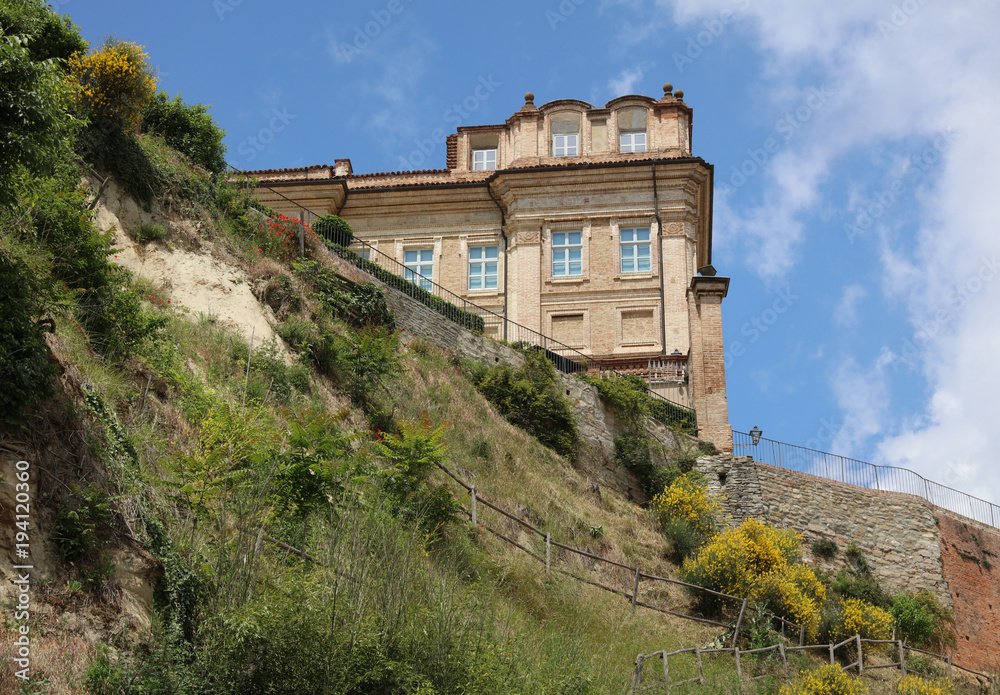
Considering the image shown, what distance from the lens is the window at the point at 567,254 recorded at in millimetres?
32531

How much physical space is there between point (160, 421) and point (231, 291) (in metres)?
6.00

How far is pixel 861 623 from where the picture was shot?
2050cm

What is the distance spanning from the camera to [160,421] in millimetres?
12922

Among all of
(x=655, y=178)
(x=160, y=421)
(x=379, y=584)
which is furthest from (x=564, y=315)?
(x=379, y=584)

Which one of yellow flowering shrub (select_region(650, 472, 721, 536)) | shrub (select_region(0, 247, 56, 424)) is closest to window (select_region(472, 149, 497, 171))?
yellow flowering shrub (select_region(650, 472, 721, 536))

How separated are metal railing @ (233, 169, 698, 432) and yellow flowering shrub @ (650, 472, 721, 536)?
3.17m

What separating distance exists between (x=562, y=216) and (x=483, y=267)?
301 centimetres

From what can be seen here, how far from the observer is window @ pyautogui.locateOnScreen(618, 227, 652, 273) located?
32.2 metres

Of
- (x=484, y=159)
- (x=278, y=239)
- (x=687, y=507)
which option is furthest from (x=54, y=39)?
(x=484, y=159)

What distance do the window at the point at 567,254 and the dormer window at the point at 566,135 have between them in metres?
3.03

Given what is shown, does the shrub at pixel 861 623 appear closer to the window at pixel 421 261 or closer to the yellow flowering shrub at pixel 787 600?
the yellow flowering shrub at pixel 787 600

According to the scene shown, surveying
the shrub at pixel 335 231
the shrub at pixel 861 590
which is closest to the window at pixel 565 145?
the shrub at pixel 335 231

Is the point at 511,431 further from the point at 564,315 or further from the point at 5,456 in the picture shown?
the point at 5,456

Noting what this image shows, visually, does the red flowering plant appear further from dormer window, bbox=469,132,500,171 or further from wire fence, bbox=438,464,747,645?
dormer window, bbox=469,132,500,171
